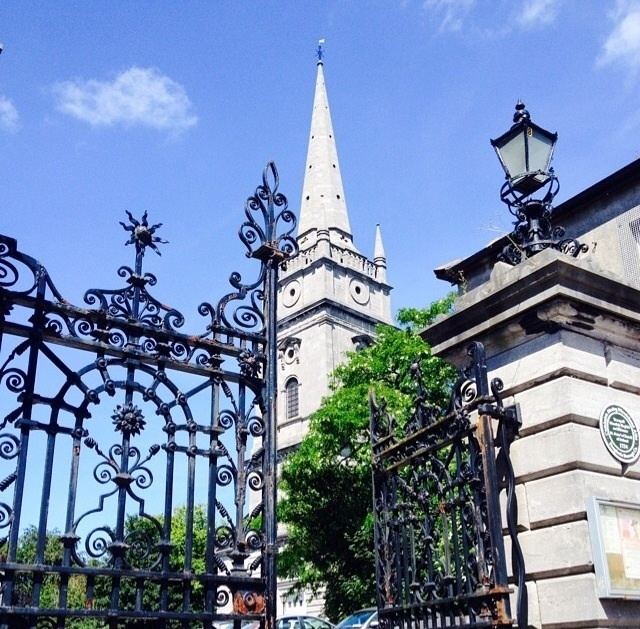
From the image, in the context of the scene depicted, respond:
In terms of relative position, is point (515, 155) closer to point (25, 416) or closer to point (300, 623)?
point (25, 416)

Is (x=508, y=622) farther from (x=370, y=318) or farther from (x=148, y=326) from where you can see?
(x=370, y=318)

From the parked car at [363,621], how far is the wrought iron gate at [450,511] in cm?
1066

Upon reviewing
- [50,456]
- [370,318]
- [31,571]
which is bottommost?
[31,571]

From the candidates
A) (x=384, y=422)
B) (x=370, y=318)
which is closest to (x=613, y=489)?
(x=384, y=422)

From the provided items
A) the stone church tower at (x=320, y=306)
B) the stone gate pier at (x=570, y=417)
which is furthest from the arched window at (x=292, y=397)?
the stone gate pier at (x=570, y=417)

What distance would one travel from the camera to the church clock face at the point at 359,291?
48344 millimetres

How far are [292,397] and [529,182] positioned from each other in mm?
40663

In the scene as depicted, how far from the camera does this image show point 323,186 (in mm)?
54031

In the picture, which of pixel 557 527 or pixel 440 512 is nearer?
pixel 557 527

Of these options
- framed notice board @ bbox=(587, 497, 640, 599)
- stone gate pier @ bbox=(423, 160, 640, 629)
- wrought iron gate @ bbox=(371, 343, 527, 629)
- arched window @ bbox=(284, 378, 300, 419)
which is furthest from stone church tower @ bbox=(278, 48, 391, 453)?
framed notice board @ bbox=(587, 497, 640, 599)

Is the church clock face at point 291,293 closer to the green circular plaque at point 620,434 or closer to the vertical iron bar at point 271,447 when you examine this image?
the vertical iron bar at point 271,447

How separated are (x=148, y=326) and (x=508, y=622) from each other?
3.63 m

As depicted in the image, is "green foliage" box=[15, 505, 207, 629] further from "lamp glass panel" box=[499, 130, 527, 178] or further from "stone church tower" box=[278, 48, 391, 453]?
"stone church tower" box=[278, 48, 391, 453]

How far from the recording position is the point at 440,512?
605 cm
